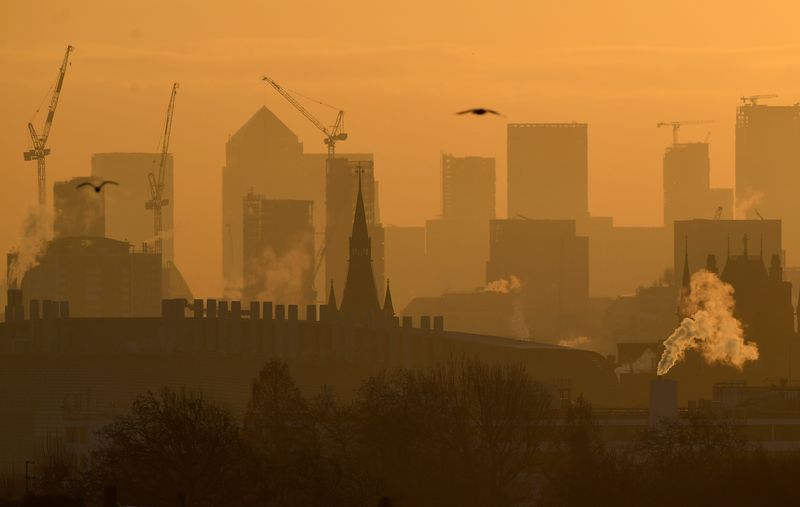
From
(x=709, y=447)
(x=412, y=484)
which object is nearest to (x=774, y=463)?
(x=709, y=447)

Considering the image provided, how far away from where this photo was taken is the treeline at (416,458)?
139m

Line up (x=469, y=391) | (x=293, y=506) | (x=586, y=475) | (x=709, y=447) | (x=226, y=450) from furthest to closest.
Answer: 1. (x=469, y=391)
2. (x=709, y=447)
3. (x=586, y=475)
4. (x=226, y=450)
5. (x=293, y=506)

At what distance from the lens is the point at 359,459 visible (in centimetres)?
15662

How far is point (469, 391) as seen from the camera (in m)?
189

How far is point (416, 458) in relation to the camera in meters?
159

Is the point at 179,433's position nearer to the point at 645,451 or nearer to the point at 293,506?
the point at 293,506

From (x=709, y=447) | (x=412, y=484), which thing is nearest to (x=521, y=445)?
(x=709, y=447)

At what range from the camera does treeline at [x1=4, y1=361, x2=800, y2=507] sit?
13938 cm

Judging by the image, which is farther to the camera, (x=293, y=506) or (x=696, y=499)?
(x=696, y=499)

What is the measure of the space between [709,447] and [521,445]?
9978 millimetres

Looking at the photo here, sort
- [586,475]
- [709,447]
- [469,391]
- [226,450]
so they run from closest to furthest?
[226,450], [586,475], [709,447], [469,391]

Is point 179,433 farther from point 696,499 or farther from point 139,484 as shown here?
point 696,499

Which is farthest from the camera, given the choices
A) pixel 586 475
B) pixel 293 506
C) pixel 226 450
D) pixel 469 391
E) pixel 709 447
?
pixel 469 391

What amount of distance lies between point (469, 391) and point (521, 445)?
1585cm
